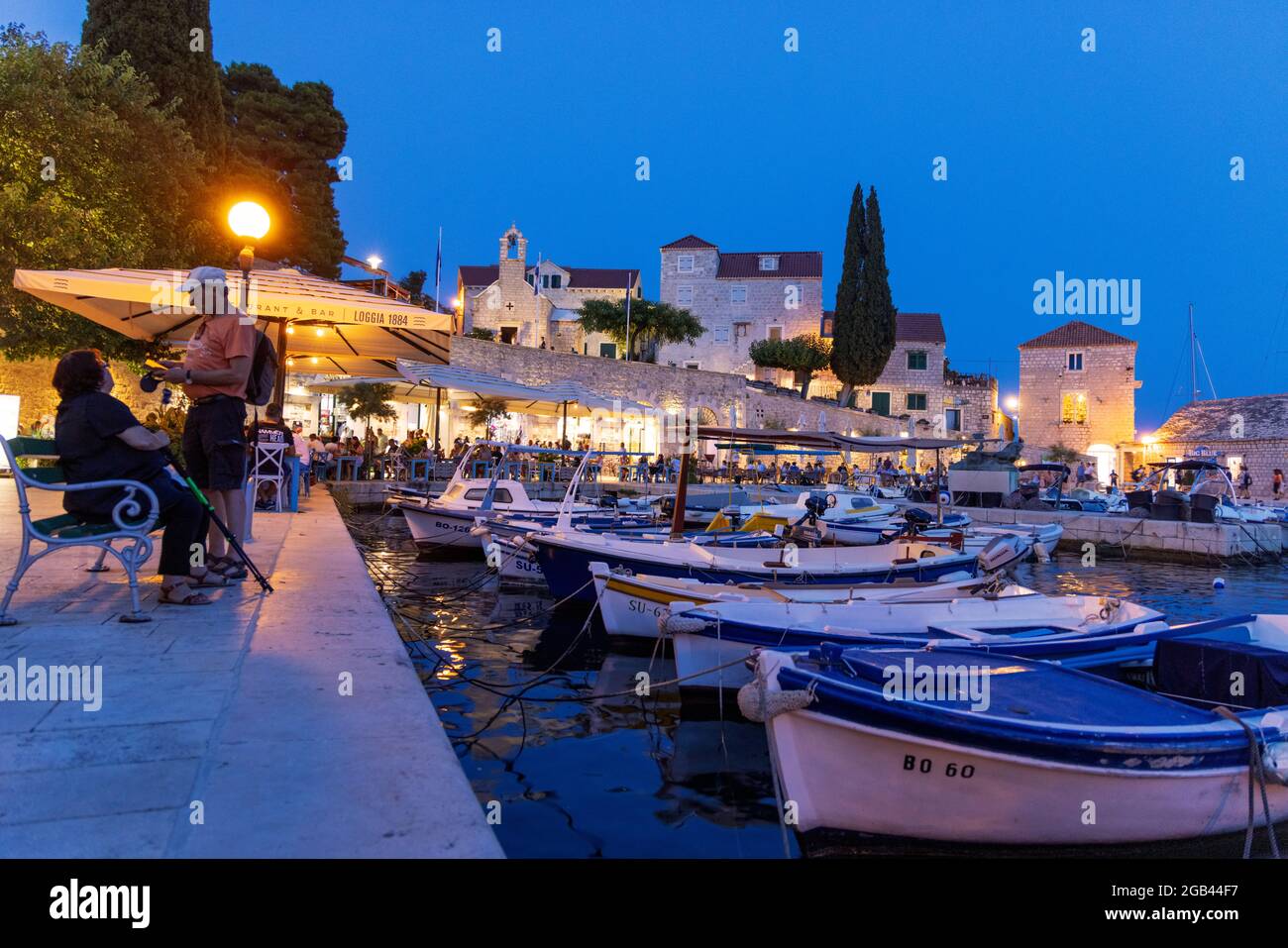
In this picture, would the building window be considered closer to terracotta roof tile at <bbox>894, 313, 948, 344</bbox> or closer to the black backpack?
terracotta roof tile at <bbox>894, 313, 948, 344</bbox>

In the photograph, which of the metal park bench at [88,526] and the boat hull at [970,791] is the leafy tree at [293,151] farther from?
the boat hull at [970,791]

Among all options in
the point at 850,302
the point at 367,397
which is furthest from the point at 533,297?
the point at 367,397

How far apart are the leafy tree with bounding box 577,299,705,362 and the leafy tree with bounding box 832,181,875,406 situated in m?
8.63

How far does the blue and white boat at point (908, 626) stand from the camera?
6.09 metres

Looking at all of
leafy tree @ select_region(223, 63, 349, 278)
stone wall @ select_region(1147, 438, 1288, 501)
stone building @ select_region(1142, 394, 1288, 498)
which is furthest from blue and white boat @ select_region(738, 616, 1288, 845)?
stone wall @ select_region(1147, 438, 1288, 501)

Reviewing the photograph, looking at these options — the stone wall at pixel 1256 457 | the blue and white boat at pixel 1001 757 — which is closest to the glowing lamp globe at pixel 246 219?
the blue and white boat at pixel 1001 757

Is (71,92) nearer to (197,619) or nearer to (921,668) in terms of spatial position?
(197,619)

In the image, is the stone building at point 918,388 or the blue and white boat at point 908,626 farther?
the stone building at point 918,388

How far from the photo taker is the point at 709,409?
44375mm

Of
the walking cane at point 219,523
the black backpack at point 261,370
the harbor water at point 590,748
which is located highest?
the black backpack at point 261,370

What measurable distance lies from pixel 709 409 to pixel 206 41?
28503 mm

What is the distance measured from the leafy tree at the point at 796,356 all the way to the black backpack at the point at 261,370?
1833 inches

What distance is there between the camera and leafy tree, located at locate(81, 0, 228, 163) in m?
20.5
